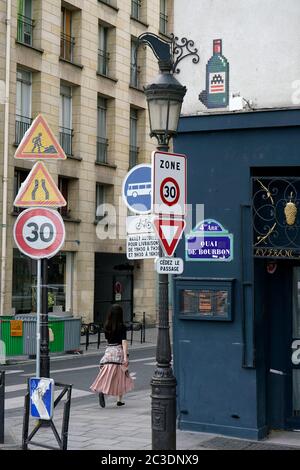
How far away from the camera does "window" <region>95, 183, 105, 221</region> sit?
3294 centimetres

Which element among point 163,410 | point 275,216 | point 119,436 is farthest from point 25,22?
point 163,410

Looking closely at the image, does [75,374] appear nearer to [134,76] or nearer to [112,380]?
[112,380]

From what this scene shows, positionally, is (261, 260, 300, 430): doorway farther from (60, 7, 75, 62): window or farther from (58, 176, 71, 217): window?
(60, 7, 75, 62): window

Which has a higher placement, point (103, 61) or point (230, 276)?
point (103, 61)

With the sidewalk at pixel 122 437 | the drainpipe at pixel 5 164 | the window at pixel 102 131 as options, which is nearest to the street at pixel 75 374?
the sidewalk at pixel 122 437

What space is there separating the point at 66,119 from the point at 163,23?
36.8 ft

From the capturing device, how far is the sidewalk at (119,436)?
9.12 meters

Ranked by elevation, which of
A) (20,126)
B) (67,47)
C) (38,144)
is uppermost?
(67,47)

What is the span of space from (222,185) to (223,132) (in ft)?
2.51

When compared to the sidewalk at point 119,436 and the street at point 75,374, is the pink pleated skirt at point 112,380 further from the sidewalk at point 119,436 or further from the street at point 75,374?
the street at point 75,374

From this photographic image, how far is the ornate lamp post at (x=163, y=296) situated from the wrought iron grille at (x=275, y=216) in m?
2.12

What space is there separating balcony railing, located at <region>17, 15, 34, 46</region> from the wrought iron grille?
20688 mm

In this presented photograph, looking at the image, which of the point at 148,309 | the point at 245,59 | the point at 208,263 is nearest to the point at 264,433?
the point at 208,263

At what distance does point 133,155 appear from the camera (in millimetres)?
36344
